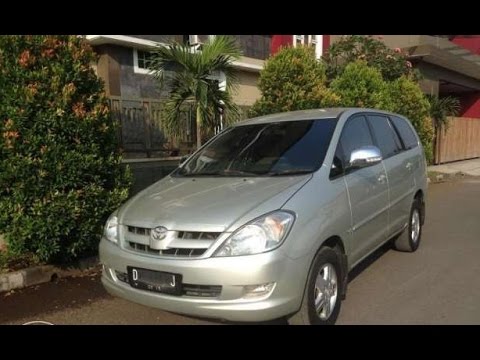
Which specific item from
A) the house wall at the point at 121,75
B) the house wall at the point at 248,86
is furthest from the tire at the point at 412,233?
the house wall at the point at 248,86

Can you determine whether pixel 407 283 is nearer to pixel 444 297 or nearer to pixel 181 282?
pixel 444 297

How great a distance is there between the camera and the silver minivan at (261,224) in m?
3.03

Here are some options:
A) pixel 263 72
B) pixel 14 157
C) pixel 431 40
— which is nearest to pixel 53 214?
pixel 14 157

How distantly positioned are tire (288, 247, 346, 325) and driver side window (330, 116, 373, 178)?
0.72 meters

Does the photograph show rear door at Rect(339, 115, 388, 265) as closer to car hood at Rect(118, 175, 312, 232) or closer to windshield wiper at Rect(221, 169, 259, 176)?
car hood at Rect(118, 175, 312, 232)

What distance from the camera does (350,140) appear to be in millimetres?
4391

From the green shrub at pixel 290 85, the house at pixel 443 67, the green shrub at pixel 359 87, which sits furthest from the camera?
the house at pixel 443 67

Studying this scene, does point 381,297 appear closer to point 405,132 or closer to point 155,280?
point 155,280

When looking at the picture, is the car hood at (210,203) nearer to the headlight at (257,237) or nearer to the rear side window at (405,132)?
the headlight at (257,237)

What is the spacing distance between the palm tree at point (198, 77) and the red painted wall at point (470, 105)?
76.9 ft

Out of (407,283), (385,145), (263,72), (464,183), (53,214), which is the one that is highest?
(263,72)

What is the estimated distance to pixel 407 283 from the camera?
182 inches
